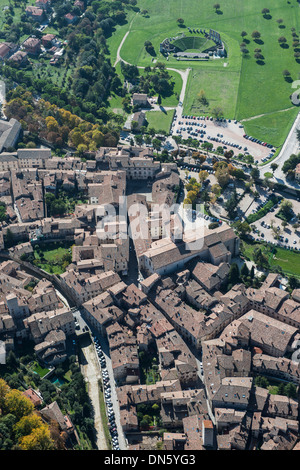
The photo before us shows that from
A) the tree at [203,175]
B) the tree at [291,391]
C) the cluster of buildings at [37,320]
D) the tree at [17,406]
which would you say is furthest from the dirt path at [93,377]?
A: the tree at [203,175]

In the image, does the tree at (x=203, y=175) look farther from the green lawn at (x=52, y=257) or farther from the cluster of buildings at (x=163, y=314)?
the green lawn at (x=52, y=257)

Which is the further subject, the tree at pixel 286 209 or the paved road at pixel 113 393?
the tree at pixel 286 209

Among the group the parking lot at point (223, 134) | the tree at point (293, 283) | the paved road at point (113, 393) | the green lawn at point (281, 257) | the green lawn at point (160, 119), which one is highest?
the green lawn at point (160, 119)

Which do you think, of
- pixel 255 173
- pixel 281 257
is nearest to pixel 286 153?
pixel 255 173

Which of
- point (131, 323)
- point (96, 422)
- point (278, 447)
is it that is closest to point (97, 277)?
point (131, 323)

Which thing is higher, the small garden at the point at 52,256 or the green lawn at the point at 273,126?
the green lawn at the point at 273,126
